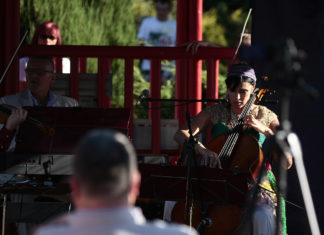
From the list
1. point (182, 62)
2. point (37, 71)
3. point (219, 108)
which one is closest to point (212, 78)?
point (182, 62)

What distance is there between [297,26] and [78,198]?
12.8ft

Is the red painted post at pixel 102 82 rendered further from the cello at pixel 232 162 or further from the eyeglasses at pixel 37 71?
the cello at pixel 232 162

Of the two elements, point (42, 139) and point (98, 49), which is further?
point (98, 49)

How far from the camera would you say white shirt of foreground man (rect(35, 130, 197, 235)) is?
2.14m

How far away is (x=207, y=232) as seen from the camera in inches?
198

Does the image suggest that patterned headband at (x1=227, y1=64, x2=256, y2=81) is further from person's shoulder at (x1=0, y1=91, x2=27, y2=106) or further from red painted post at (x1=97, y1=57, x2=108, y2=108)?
person's shoulder at (x1=0, y1=91, x2=27, y2=106)

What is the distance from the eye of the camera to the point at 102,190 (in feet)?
7.04

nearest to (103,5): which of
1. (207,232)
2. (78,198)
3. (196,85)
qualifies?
(196,85)

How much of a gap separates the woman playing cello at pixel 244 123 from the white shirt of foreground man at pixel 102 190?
295 centimetres

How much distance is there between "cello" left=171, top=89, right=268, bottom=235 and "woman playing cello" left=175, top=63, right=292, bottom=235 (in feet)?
0.21

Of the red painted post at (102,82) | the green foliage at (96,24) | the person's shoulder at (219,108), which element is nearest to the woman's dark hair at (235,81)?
the person's shoulder at (219,108)

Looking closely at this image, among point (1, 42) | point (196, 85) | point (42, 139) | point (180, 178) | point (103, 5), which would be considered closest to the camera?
point (180, 178)

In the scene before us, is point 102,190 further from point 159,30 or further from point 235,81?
point 159,30

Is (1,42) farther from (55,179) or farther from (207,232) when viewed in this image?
(207,232)
